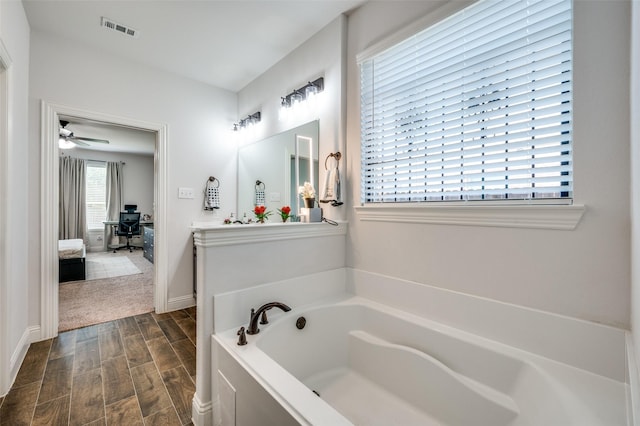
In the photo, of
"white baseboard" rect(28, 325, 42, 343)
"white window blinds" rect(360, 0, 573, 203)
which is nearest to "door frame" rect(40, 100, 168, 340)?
"white baseboard" rect(28, 325, 42, 343)

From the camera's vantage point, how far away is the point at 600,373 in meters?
1.09

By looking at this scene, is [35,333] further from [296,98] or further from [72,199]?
[72,199]

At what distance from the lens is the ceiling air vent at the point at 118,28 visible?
2.18 meters

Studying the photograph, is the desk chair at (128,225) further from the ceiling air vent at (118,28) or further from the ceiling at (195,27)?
the ceiling air vent at (118,28)

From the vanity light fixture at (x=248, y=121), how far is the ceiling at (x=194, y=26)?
1.63ft

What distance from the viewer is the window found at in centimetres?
675

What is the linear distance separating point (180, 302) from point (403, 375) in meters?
2.52

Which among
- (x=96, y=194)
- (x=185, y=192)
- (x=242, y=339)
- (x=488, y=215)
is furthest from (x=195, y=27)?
(x=96, y=194)

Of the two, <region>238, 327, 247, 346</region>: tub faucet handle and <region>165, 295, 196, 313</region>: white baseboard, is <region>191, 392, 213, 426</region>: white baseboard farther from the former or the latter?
<region>165, 295, 196, 313</region>: white baseboard

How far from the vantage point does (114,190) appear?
7.00 meters

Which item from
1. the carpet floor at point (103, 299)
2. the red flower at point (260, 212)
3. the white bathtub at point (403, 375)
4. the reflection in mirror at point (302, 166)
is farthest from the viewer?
the carpet floor at point (103, 299)

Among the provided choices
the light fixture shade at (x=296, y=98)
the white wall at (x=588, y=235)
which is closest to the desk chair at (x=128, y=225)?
the light fixture shade at (x=296, y=98)

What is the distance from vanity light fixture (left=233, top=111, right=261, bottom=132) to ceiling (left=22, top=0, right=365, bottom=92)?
50 cm

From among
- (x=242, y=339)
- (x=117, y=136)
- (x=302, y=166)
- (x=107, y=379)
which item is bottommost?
(x=107, y=379)
